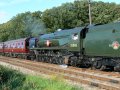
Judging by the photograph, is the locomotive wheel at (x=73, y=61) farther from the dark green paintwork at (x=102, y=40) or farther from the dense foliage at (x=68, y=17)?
the dense foliage at (x=68, y=17)

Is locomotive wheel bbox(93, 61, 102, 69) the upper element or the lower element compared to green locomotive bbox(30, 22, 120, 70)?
lower

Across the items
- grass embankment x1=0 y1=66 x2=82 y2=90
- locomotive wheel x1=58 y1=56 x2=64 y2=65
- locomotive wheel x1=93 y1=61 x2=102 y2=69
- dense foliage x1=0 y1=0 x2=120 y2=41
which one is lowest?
grass embankment x1=0 y1=66 x2=82 y2=90

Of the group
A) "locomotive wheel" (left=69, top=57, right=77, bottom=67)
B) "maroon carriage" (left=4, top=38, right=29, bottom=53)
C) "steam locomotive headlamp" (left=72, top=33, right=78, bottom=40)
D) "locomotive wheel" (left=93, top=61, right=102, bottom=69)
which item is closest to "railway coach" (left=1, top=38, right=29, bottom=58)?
"maroon carriage" (left=4, top=38, right=29, bottom=53)

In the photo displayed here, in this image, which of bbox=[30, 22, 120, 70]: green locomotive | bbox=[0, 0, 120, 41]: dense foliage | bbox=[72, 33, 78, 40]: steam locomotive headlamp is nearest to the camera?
bbox=[30, 22, 120, 70]: green locomotive

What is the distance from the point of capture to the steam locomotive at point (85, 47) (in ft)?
65.2

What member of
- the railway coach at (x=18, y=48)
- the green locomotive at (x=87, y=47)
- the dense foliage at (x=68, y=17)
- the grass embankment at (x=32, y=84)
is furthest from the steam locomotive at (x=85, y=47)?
the dense foliage at (x=68, y=17)

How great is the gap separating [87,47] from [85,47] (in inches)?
13.6

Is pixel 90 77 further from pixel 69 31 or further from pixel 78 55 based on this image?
pixel 69 31

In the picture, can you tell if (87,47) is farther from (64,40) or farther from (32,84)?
(32,84)

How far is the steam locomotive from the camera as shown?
65.2 ft

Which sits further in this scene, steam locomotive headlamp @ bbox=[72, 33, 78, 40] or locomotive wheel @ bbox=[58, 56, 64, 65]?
locomotive wheel @ bbox=[58, 56, 64, 65]

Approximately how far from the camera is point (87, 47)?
22891 mm

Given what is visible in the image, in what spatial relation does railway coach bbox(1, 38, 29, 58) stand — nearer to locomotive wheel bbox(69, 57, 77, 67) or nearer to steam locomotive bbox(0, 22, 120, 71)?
steam locomotive bbox(0, 22, 120, 71)

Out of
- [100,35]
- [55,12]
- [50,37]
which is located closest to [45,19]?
[55,12]
